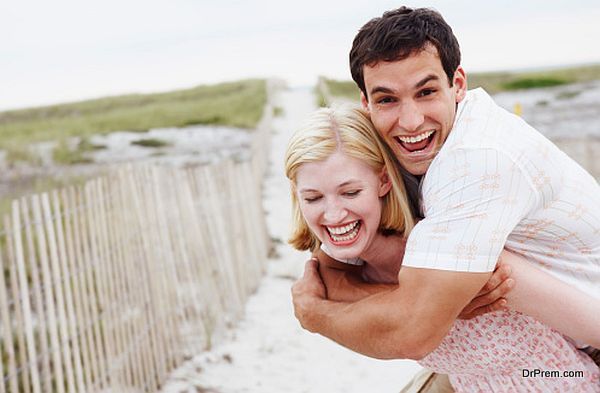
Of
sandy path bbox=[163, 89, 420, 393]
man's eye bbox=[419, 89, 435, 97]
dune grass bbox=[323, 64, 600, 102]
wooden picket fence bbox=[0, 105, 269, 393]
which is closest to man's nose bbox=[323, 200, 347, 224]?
man's eye bbox=[419, 89, 435, 97]

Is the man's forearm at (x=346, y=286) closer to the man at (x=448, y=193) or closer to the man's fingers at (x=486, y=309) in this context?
the man at (x=448, y=193)

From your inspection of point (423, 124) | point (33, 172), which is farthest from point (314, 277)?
point (33, 172)

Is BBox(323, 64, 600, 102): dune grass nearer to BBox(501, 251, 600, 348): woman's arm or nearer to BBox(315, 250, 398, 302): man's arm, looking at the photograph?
BBox(315, 250, 398, 302): man's arm

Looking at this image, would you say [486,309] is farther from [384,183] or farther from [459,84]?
[459,84]

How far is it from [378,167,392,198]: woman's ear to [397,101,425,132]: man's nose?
10.8 inches

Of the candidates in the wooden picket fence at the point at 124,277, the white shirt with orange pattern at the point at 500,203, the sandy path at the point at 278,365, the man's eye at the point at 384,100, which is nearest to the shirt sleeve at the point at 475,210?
the white shirt with orange pattern at the point at 500,203

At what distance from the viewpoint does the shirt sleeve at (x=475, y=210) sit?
73.7 inches

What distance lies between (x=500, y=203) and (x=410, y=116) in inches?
18.1

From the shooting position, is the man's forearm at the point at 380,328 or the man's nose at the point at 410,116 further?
the man's nose at the point at 410,116

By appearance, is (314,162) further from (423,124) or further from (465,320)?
(465,320)

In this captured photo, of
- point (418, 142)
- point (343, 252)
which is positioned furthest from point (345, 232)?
point (418, 142)

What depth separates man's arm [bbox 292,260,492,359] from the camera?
1938 mm

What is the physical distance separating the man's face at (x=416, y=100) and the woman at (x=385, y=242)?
162mm

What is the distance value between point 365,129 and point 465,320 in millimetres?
700
